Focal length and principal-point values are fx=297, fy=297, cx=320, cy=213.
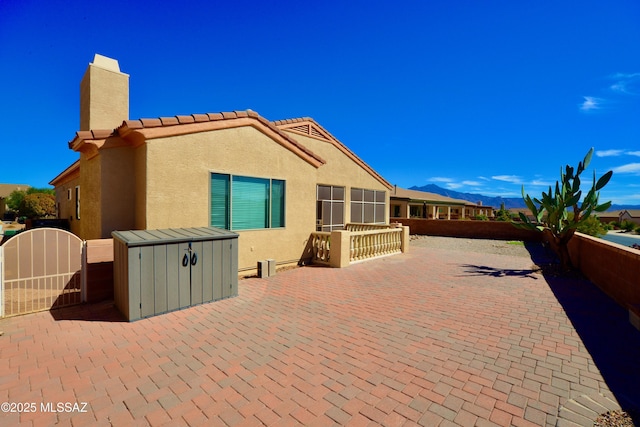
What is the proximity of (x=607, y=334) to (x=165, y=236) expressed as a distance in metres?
7.90

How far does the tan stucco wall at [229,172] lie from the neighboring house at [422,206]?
1853cm

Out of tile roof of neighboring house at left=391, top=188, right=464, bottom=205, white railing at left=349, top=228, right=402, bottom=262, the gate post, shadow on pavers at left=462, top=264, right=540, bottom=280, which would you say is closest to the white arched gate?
the gate post

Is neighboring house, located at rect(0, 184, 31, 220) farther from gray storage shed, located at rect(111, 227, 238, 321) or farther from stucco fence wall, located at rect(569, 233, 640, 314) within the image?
stucco fence wall, located at rect(569, 233, 640, 314)

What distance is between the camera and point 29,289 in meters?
5.32

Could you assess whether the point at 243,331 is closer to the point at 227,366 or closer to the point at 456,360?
the point at 227,366

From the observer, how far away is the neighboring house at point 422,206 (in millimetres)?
30417

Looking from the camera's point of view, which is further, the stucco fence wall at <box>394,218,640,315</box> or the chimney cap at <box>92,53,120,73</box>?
the chimney cap at <box>92,53,120,73</box>

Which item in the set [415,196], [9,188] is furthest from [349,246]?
[9,188]

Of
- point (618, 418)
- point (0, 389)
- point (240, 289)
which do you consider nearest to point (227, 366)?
point (0, 389)

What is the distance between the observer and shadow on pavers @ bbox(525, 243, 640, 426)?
3.38 metres

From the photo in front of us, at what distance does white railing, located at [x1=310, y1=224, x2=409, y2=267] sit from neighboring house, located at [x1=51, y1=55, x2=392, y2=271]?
1.44 feet

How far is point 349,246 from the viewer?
34.7 ft

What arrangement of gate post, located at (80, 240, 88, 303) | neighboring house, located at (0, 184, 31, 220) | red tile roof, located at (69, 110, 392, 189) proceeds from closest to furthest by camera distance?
1. gate post, located at (80, 240, 88, 303)
2. red tile roof, located at (69, 110, 392, 189)
3. neighboring house, located at (0, 184, 31, 220)

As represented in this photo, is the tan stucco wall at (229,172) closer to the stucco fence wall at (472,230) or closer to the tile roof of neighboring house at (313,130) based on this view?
the tile roof of neighboring house at (313,130)
